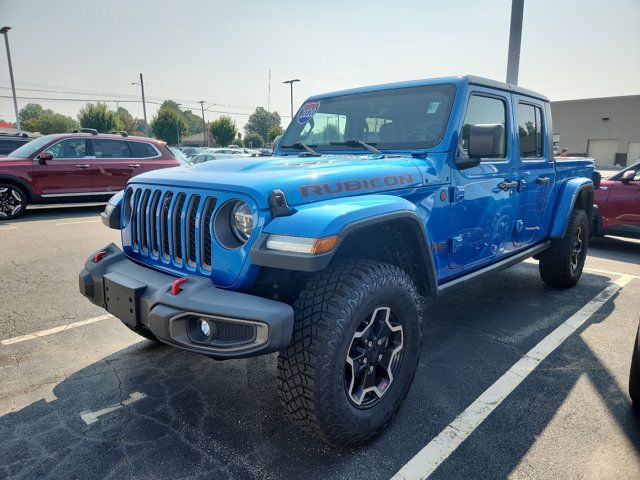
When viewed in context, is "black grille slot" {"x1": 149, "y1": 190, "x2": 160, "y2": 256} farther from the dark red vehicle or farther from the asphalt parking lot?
the dark red vehicle

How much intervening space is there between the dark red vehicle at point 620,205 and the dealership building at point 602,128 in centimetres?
3265

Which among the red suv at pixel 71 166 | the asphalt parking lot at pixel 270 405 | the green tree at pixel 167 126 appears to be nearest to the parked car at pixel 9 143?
the red suv at pixel 71 166

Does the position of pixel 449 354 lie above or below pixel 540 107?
below

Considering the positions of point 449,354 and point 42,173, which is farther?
point 42,173

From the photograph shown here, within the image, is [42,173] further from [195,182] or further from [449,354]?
[449,354]

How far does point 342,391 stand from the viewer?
2.10 m

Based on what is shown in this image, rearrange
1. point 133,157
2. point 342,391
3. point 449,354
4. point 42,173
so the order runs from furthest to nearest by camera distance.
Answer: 1. point 133,157
2. point 42,173
3. point 449,354
4. point 342,391

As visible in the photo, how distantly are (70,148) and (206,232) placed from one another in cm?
905

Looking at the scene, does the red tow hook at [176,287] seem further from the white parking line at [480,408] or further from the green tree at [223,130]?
the green tree at [223,130]

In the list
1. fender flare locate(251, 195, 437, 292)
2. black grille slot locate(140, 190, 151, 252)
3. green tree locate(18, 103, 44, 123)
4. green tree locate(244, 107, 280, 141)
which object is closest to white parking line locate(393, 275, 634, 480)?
fender flare locate(251, 195, 437, 292)

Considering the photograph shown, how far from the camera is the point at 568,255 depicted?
4691 millimetres

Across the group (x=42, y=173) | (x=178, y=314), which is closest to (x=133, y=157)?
(x=42, y=173)

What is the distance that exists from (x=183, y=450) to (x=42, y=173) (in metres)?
8.91

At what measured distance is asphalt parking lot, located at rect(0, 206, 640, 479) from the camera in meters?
2.16
